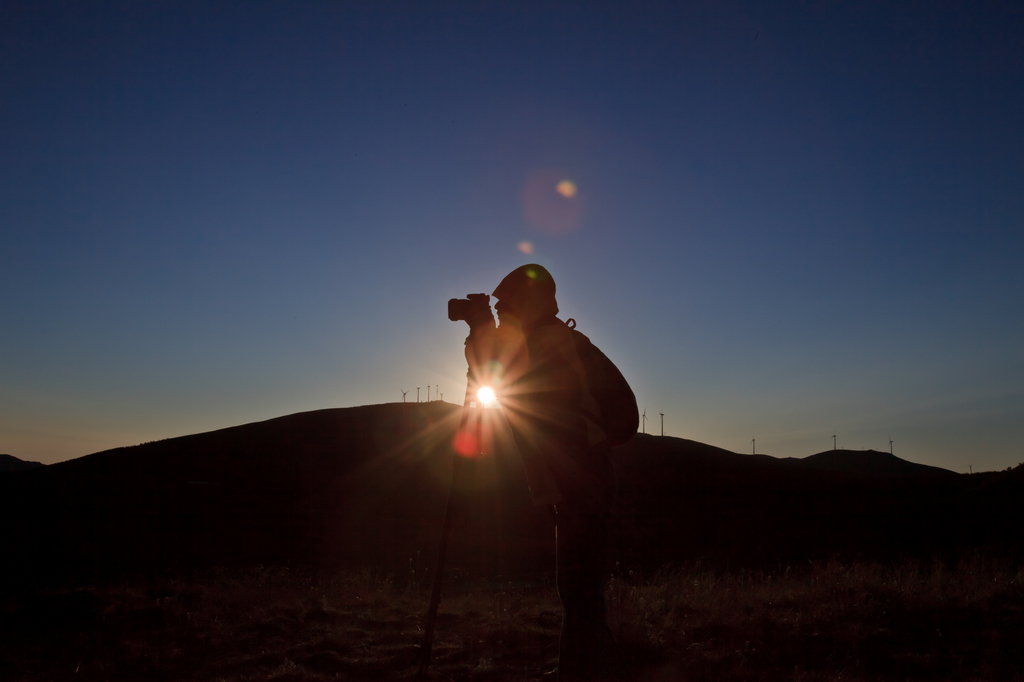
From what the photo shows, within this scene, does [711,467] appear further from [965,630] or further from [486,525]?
[965,630]

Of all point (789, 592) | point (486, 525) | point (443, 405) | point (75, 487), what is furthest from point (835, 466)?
point (789, 592)

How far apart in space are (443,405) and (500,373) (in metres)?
52.4

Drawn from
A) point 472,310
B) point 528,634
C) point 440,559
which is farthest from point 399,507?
point 472,310

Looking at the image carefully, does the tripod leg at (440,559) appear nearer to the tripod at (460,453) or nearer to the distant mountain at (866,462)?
the tripod at (460,453)

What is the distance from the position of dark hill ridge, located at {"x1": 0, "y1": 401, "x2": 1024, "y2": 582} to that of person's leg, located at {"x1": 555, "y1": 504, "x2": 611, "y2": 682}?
13542mm

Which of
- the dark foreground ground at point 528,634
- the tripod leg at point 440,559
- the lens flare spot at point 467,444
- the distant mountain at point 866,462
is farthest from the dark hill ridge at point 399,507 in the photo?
the distant mountain at point 866,462

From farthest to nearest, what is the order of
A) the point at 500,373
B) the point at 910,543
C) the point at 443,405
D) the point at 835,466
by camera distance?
the point at 835,466, the point at 443,405, the point at 910,543, the point at 500,373

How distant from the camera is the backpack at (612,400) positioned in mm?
2672

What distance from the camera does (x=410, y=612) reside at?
17.1ft

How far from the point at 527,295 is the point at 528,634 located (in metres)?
2.58

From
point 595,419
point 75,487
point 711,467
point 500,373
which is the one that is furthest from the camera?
point 711,467

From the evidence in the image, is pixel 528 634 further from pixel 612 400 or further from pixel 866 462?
pixel 866 462

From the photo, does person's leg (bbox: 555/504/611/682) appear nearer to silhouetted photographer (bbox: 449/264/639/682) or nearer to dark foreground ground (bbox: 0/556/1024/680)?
silhouetted photographer (bbox: 449/264/639/682)

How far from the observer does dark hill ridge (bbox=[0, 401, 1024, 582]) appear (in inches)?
968
